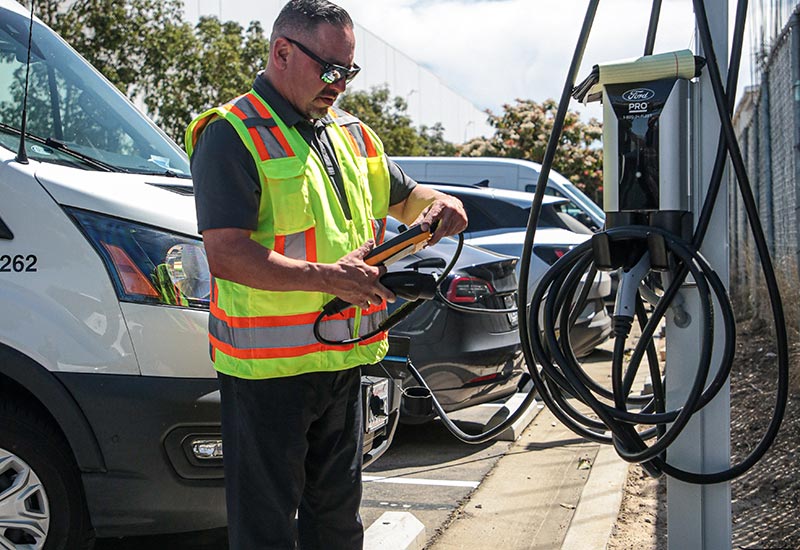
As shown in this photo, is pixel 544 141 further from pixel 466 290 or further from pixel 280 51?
pixel 280 51

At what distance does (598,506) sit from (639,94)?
285 cm

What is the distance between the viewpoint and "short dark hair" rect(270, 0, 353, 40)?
262 centimetres

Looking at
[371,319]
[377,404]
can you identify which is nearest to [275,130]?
[371,319]

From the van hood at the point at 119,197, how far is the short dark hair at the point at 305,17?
3.12 feet

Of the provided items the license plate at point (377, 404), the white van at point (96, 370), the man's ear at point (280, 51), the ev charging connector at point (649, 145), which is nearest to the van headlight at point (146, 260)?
the white van at point (96, 370)

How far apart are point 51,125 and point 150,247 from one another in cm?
92

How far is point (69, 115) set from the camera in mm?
3918

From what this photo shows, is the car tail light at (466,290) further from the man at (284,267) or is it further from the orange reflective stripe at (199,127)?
the orange reflective stripe at (199,127)

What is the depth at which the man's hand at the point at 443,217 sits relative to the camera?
277 cm

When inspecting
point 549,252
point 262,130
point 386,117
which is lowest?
point 549,252

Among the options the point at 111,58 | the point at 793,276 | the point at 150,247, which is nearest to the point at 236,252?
the point at 150,247

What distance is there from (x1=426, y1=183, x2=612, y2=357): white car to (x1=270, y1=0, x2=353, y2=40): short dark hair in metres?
5.47

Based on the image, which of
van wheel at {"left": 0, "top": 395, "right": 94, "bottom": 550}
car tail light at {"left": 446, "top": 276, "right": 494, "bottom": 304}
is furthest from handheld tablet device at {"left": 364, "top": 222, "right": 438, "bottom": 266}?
car tail light at {"left": 446, "top": 276, "right": 494, "bottom": 304}

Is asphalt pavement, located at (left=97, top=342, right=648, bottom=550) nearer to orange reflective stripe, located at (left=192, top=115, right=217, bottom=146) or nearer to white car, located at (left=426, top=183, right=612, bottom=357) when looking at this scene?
white car, located at (left=426, top=183, right=612, bottom=357)
